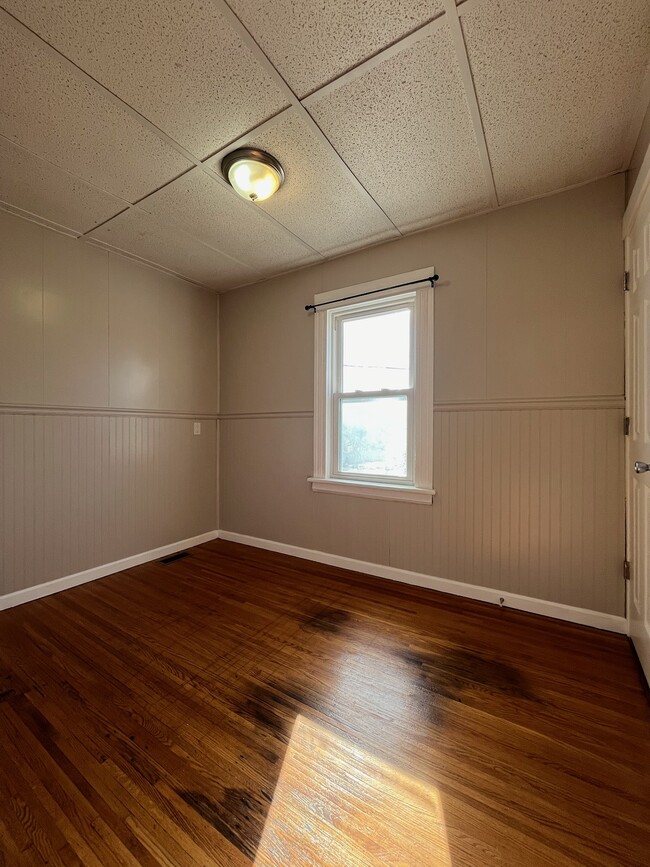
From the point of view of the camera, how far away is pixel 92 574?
9.07 ft

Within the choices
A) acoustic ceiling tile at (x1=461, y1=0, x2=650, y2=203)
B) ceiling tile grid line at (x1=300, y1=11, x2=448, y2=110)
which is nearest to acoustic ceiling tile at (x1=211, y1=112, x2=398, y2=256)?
ceiling tile grid line at (x1=300, y1=11, x2=448, y2=110)

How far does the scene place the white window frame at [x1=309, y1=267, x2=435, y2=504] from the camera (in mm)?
2605

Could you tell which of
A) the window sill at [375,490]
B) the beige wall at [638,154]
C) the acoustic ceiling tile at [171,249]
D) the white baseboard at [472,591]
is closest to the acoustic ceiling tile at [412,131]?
the beige wall at [638,154]

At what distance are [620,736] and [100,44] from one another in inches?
A: 130

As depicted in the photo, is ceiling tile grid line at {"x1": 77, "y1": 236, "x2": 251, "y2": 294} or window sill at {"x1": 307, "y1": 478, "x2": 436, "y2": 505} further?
ceiling tile grid line at {"x1": 77, "y1": 236, "x2": 251, "y2": 294}

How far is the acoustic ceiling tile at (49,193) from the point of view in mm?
1875

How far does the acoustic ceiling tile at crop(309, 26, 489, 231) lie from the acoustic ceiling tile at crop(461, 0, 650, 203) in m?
0.11

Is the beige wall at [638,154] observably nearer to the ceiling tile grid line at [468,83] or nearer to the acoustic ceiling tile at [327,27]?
the ceiling tile grid line at [468,83]

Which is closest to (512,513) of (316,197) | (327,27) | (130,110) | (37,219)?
(316,197)

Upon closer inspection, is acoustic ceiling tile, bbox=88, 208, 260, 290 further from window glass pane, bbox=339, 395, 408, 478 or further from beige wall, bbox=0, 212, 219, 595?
window glass pane, bbox=339, 395, 408, 478

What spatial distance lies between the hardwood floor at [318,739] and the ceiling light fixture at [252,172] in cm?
257

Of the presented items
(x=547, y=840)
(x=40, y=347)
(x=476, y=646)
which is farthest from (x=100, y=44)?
(x=476, y=646)

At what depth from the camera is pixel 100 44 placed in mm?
1303

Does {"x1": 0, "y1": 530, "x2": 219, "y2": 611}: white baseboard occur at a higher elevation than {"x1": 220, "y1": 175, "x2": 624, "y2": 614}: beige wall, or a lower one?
lower
